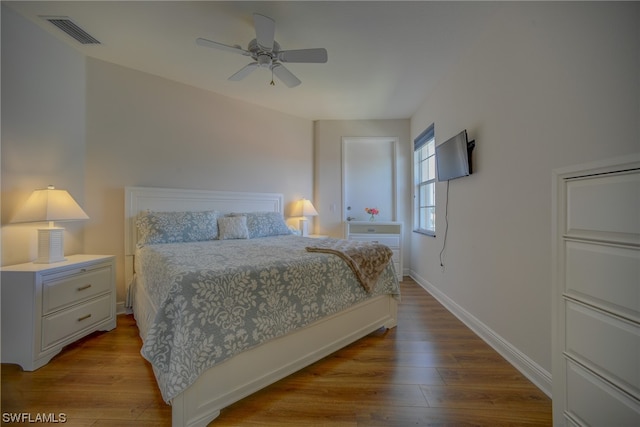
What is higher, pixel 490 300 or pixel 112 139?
pixel 112 139

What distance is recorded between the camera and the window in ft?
11.0

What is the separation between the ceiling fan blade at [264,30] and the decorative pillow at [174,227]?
1834mm

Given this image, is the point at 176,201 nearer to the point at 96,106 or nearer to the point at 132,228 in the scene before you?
the point at 132,228

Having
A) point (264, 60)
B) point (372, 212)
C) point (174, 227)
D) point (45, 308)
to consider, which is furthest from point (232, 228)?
point (372, 212)

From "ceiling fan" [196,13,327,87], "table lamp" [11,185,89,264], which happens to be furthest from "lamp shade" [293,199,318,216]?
"table lamp" [11,185,89,264]

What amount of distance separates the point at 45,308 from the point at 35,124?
59.9 inches

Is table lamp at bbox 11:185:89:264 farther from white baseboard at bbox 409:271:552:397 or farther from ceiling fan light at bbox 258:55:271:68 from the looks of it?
white baseboard at bbox 409:271:552:397

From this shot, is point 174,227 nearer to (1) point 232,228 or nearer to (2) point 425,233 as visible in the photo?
(1) point 232,228

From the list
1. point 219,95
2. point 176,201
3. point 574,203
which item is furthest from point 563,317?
point 219,95

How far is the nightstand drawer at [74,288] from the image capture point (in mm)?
1738

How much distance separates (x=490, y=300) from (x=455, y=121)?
69.1 inches

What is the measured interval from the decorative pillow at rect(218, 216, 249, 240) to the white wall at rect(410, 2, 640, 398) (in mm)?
2319

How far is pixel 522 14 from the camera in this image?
5.35 feet

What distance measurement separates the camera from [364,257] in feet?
6.68
